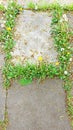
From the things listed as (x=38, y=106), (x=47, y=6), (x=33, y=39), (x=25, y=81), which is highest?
(x=47, y=6)

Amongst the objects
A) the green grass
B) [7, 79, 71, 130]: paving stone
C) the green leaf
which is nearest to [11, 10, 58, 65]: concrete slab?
the green grass

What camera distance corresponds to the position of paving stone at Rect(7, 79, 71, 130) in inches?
146

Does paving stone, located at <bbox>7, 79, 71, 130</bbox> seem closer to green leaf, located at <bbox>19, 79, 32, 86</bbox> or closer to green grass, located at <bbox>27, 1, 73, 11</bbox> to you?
green leaf, located at <bbox>19, 79, 32, 86</bbox>

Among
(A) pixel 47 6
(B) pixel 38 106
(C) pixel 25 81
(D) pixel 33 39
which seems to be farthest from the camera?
(A) pixel 47 6

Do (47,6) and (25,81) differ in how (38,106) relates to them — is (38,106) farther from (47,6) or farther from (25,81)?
(47,6)

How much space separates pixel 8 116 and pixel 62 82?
0.71 m

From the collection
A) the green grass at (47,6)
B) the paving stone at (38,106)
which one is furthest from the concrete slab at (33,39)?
the paving stone at (38,106)

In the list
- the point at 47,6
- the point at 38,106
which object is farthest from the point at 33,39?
the point at 38,106

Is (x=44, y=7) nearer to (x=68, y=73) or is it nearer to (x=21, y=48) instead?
(x=21, y=48)

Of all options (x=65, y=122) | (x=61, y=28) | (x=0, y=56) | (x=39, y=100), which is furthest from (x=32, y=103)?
(x=61, y=28)

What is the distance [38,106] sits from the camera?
12.6 feet

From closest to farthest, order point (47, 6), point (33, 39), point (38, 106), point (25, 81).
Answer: point (38, 106) → point (25, 81) → point (33, 39) → point (47, 6)

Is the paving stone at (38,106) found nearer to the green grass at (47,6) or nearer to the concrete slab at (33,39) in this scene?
the concrete slab at (33,39)

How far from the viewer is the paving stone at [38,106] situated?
3699mm
